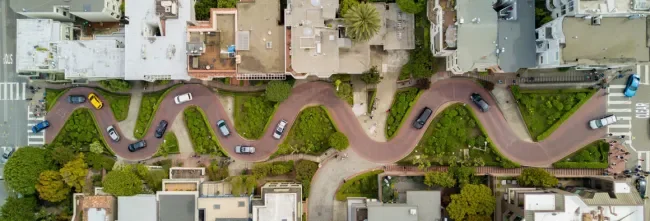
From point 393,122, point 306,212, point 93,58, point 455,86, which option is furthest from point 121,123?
point 455,86

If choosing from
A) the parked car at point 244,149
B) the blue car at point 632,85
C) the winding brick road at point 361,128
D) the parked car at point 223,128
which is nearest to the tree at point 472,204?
the winding brick road at point 361,128

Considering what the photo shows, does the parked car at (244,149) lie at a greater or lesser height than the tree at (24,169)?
greater

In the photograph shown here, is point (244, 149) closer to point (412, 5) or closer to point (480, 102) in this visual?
point (412, 5)

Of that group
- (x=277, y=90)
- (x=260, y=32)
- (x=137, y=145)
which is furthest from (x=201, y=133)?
(x=260, y=32)

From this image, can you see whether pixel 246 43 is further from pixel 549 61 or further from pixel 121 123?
pixel 549 61

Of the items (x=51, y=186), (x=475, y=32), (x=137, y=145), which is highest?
(x=475, y=32)

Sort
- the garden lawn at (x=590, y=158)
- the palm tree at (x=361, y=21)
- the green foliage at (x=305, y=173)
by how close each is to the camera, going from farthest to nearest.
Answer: the green foliage at (x=305, y=173), the garden lawn at (x=590, y=158), the palm tree at (x=361, y=21)

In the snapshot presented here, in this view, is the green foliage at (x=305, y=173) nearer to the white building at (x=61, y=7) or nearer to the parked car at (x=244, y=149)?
the parked car at (x=244, y=149)
